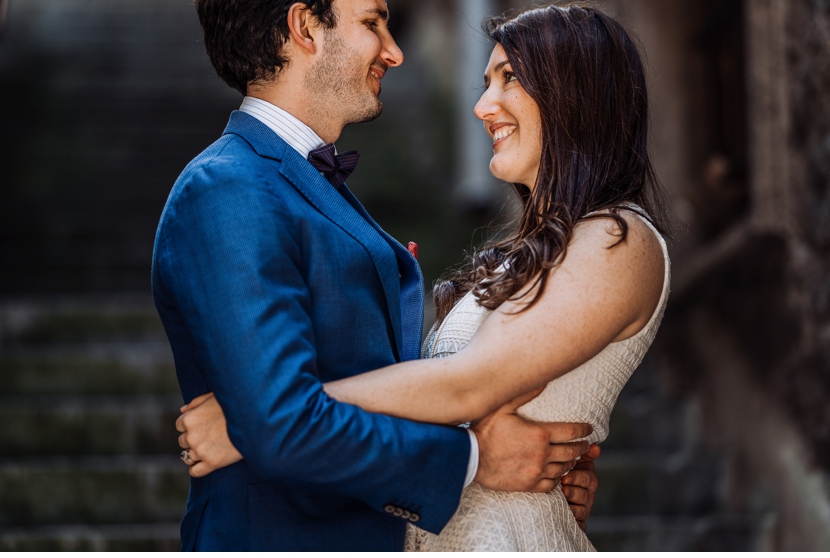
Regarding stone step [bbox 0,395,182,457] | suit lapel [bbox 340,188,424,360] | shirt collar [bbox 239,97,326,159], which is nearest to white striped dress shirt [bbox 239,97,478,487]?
shirt collar [bbox 239,97,326,159]

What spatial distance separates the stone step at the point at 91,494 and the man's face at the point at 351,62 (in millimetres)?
2111

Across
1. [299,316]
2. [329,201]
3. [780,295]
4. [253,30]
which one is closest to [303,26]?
[253,30]

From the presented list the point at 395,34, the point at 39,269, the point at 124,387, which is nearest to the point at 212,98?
the point at 39,269

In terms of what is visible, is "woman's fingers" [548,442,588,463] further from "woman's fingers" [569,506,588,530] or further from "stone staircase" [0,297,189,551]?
"stone staircase" [0,297,189,551]

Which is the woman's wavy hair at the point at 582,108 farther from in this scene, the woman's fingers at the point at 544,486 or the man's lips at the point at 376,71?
the woman's fingers at the point at 544,486

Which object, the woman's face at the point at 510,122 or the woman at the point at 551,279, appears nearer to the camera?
the woman at the point at 551,279

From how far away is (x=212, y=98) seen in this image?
7934mm

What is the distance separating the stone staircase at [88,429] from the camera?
11.3ft

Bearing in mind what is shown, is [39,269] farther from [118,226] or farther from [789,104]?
[789,104]

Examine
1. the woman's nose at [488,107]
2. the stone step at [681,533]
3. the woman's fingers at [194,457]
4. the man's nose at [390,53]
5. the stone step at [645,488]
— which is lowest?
the stone step at [681,533]

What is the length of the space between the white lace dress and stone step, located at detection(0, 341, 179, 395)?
2.60 m

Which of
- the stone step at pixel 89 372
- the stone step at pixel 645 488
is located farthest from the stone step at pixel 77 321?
the stone step at pixel 645 488

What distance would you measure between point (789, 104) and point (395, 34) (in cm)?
967

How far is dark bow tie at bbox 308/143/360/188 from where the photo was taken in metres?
1.73
